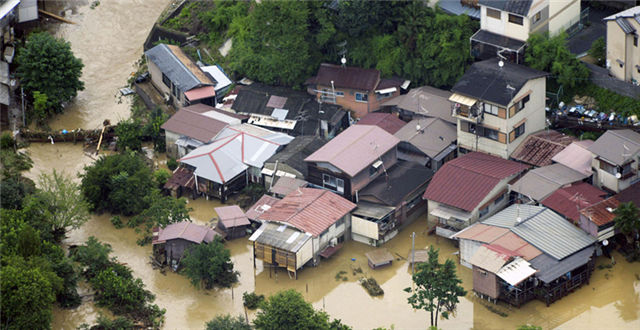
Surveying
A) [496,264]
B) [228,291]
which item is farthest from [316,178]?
[496,264]

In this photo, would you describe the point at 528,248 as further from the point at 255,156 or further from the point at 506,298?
the point at 255,156

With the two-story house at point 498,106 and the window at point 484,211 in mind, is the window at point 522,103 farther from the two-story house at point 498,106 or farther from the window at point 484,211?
the window at point 484,211

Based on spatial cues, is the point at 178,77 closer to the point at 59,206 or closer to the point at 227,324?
the point at 59,206

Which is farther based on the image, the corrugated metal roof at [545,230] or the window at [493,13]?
the window at [493,13]

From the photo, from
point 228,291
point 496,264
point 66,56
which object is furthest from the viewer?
point 66,56

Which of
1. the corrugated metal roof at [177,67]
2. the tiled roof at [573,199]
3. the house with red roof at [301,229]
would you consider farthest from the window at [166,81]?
the tiled roof at [573,199]

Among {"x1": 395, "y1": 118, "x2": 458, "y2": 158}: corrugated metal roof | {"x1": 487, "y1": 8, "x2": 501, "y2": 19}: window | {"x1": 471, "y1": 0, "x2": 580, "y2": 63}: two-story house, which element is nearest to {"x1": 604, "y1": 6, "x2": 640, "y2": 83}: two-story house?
{"x1": 471, "y1": 0, "x2": 580, "y2": 63}: two-story house
